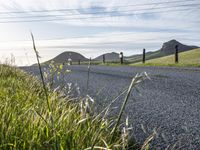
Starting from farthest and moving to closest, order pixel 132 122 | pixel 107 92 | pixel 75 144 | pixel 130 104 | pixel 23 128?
1. pixel 107 92
2. pixel 130 104
3. pixel 132 122
4. pixel 23 128
5. pixel 75 144

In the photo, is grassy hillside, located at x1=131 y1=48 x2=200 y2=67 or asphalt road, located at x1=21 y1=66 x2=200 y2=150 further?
grassy hillside, located at x1=131 y1=48 x2=200 y2=67

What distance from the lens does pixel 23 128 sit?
2971 millimetres

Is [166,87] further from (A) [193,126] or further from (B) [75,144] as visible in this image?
(B) [75,144]

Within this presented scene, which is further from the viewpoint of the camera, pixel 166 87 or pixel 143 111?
pixel 166 87

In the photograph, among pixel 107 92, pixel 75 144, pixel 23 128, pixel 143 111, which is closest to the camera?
pixel 75 144

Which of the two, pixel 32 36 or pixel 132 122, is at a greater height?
pixel 32 36

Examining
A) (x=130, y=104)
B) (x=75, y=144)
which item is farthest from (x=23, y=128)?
(x=130, y=104)

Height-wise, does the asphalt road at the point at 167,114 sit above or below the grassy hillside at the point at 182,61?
below

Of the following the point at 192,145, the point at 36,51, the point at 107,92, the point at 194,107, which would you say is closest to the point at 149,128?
the point at 192,145

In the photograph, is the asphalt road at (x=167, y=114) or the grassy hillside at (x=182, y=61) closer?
the asphalt road at (x=167, y=114)

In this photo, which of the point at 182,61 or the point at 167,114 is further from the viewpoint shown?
the point at 182,61

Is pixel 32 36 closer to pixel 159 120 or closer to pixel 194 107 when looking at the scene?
pixel 159 120

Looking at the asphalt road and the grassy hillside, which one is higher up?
the grassy hillside

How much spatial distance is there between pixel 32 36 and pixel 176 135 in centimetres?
230
